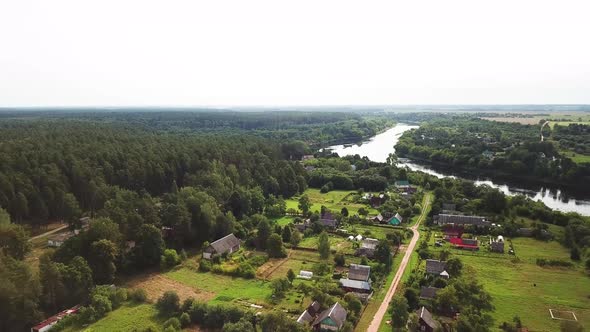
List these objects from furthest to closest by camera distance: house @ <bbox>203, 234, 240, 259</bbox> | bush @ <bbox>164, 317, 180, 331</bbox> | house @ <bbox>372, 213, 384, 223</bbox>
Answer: house @ <bbox>372, 213, 384, 223</bbox> → house @ <bbox>203, 234, 240, 259</bbox> → bush @ <bbox>164, 317, 180, 331</bbox>

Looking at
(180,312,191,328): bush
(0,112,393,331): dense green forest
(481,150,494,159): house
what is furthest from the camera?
(481,150,494,159): house

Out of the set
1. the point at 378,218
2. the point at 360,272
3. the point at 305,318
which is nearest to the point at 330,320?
the point at 305,318

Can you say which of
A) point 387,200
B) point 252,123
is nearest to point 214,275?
point 387,200

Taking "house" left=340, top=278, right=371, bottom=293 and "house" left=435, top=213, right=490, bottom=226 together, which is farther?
"house" left=435, top=213, right=490, bottom=226

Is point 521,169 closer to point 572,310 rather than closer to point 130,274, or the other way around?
point 572,310

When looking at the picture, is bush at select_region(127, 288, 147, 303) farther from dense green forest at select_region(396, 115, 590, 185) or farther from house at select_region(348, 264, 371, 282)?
dense green forest at select_region(396, 115, 590, 185)

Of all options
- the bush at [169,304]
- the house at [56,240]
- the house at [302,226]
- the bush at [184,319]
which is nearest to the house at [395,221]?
the house at [302,226]

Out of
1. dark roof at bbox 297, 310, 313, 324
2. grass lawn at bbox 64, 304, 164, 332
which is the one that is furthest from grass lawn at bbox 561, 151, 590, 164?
grass lawn at bbox 64, 304, 164, 332
